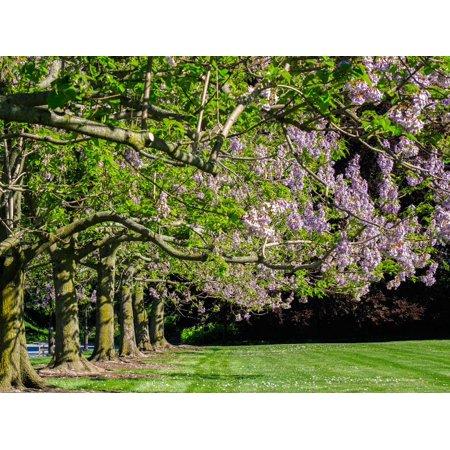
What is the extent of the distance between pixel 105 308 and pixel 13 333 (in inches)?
311

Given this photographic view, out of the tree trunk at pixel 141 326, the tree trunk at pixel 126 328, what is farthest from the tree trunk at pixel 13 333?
the tree trunk at pixel 141 326

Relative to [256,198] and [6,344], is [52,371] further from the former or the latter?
[256,198]

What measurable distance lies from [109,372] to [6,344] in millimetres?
4616

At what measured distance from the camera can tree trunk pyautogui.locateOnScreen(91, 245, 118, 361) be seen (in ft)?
69.7

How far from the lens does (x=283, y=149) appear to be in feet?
41.7

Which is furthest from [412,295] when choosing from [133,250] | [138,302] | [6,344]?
[6,344]

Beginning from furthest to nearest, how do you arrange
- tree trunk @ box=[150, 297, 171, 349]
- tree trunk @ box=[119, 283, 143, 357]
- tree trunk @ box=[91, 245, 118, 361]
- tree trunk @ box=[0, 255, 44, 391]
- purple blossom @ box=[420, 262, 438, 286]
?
tree trunk @ box=[150, 297, 171, 349], tree trunk @ box=[119, 283, 143, 357], tree trunk @ box=[91, 245, 118, 361], purple blossom @ box=[420, 262, 438, 286], tree trunk @ box=[0, 255, 44, 391]

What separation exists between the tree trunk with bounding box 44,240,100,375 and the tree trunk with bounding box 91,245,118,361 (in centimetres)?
309

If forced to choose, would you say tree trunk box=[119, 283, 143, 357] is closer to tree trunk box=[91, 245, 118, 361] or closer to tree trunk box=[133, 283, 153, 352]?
tree trunk box=[91, 245, 118, 361]

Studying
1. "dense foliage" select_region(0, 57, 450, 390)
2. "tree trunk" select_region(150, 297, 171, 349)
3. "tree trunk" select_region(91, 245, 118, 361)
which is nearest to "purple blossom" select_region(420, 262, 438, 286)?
"dense foliage" select_region(0, 57, 450, 390)

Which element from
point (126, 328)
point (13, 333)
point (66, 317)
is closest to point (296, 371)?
point (66, 317)

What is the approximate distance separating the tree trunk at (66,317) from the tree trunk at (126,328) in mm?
6052

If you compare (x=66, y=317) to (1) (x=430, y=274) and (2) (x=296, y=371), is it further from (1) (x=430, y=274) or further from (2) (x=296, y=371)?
(1) (x=430, y=274)
